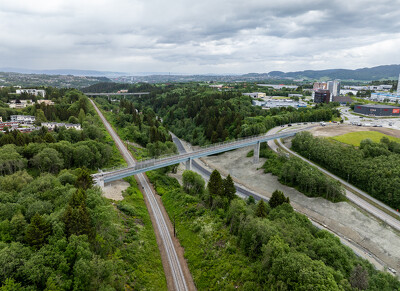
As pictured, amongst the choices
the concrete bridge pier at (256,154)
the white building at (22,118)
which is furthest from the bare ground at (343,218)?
the white building at (22,118)

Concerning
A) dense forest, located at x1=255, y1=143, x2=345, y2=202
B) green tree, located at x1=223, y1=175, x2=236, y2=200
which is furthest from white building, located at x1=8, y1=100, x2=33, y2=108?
dense forest, located at x1=255, y1=143, x2=345, y2=202

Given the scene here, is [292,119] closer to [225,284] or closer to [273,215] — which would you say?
[273,215]

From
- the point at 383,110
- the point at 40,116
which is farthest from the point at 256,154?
the point at 383,110

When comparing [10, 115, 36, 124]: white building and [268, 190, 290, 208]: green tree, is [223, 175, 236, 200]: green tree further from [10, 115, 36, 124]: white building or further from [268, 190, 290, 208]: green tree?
[10, 115, 36, 124]: white building

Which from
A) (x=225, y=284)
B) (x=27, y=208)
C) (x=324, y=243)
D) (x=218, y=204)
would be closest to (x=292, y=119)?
(x=218, y=204)

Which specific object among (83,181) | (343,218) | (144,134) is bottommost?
(343,218)

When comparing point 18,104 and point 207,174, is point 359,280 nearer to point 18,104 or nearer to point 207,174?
point 207,174
